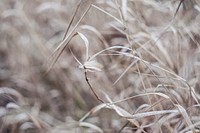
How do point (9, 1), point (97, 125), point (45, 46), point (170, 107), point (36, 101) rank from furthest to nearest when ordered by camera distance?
point (9, 1) < point (45, 46) < point (36, 101) < point (97, 125) < point (170, 107)

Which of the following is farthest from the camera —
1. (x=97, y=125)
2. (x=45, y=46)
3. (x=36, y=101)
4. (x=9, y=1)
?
(x=9, y=1)

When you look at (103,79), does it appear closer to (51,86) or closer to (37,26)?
(51,86)

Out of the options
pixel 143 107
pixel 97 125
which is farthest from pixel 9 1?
pixel 143 107

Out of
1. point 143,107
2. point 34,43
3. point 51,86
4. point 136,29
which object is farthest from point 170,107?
point 34,43

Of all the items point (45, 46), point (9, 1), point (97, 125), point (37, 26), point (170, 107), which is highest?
point (9, 1)

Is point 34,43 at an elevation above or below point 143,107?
above

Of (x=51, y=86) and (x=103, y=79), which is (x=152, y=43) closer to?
(x=103, y=79)

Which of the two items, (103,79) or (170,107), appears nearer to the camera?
(170,107)
